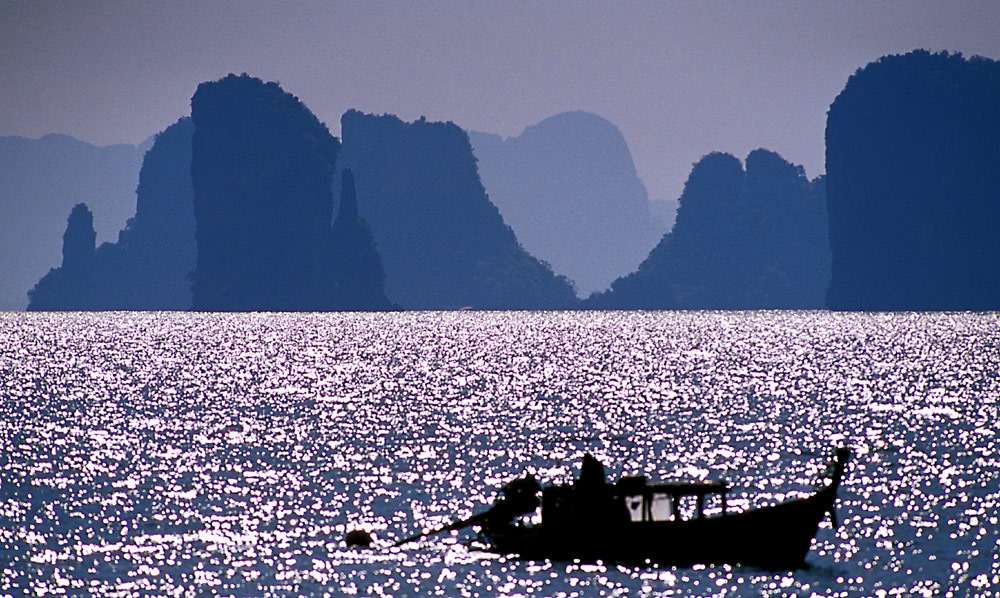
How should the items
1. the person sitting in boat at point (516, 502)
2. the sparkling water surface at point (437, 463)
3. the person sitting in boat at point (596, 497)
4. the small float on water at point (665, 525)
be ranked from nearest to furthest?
the sparkling water surface at point (437, 463), the small float on water at point (665, 525), the person sitting in boat at point (596, 497), the person sitting in boat at point (516, 502)

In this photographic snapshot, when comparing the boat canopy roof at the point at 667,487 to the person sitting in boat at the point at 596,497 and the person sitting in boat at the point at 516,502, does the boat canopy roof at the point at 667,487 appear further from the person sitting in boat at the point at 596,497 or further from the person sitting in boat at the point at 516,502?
the person sitting in boat at the point at 516,502

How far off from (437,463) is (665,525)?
69.3ft

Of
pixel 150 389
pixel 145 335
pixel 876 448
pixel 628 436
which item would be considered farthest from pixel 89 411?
pixel 145 335

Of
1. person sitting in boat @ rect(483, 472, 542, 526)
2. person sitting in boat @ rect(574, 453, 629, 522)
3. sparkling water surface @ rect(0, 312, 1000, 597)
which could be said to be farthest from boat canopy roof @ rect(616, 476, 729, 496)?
person sitting in boat @ rect(483, 472, 542, 526)

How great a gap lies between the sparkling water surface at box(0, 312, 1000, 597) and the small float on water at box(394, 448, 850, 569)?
642 mm

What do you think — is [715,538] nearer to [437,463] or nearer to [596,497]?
[596,497]

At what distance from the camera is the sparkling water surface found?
31.2m

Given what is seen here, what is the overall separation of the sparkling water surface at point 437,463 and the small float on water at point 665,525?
0.64 metres

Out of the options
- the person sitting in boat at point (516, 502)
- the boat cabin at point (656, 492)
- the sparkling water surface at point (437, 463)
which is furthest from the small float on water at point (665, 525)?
the person sitting in boat at point (516, 502)

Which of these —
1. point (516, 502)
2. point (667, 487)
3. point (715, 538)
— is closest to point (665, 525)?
point (667, 487)

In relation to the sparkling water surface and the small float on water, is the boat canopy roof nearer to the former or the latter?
the small float on water

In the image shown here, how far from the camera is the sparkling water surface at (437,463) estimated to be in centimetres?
3119

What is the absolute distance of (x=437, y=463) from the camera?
51719 mm

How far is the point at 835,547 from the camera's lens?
33.8 m
